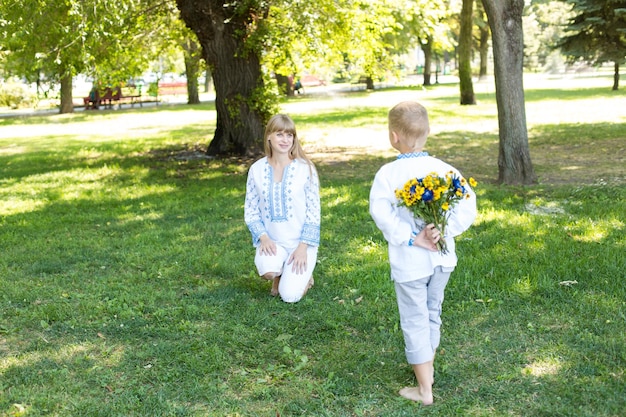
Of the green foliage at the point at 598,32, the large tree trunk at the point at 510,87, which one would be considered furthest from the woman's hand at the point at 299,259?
the green foliage at the point at 598,32

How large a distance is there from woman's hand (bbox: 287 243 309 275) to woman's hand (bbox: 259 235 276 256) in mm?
160

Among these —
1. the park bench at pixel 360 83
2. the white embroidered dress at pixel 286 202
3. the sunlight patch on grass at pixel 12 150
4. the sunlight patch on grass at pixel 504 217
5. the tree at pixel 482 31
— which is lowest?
the sunlight patch on grass at pixel 504 217

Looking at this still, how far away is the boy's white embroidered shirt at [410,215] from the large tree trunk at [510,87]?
6.08 meters

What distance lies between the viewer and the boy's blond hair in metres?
3.58

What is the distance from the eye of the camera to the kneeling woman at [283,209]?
17.9 feet

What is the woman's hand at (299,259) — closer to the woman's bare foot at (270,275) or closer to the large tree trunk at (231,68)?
the woman's bare foot at (270,275)

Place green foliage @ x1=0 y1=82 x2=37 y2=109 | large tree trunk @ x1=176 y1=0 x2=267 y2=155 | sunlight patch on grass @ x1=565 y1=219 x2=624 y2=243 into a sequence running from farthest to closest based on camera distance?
green foliage @ x1=0 y1=82 x2=37 y2=109
large tree trunk @ x1=176 y1=0 x2=267 y2=155
sunlight patch on grass @ x1=565 y1=219 x2=624 y2=243

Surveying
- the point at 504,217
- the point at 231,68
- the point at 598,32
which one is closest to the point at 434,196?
the point at 504,217

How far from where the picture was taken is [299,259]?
539 centimetres

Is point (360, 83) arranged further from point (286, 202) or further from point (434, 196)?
point (434, 196)

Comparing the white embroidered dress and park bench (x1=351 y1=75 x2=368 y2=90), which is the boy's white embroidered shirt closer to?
the white embroidered dress

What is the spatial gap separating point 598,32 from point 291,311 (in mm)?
17945

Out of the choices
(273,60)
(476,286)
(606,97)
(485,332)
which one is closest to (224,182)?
(273,60)

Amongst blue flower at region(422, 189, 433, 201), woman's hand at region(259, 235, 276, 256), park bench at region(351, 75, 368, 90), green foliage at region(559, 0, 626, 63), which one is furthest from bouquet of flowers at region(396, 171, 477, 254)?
park bench at region(351, 75, 368, 90)
